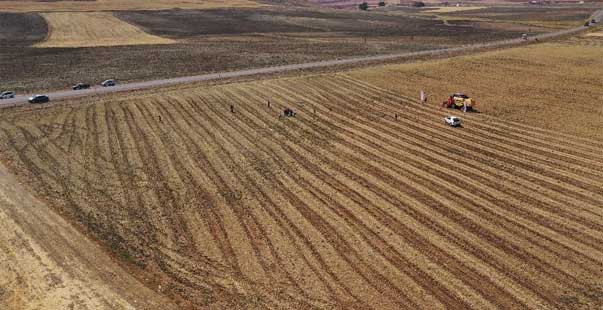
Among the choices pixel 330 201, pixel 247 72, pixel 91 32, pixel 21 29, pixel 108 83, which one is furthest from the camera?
pixel 21 29

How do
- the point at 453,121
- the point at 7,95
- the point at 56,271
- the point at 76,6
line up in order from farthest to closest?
the point at 76,6
the point at 7,95
the point at 453,121
the point at 56,271

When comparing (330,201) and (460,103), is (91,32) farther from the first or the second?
(330,201)

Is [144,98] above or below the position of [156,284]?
above

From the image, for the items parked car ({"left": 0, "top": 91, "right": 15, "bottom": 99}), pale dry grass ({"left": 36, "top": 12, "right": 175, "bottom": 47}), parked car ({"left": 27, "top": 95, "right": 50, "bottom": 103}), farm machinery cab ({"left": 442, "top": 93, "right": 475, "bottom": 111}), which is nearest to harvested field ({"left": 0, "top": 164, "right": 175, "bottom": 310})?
parked car ({"left": 27, "top": 95, "right": 50, "bottom": 103})

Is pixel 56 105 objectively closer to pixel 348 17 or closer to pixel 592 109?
Result: pixel 592 109

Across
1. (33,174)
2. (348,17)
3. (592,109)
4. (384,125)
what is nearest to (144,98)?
(33,174)

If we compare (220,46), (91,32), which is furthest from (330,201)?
(91,32)

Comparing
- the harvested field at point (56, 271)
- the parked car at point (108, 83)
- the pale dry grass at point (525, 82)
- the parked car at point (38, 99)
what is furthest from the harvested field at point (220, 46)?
the harvested field at point (56, 271)
